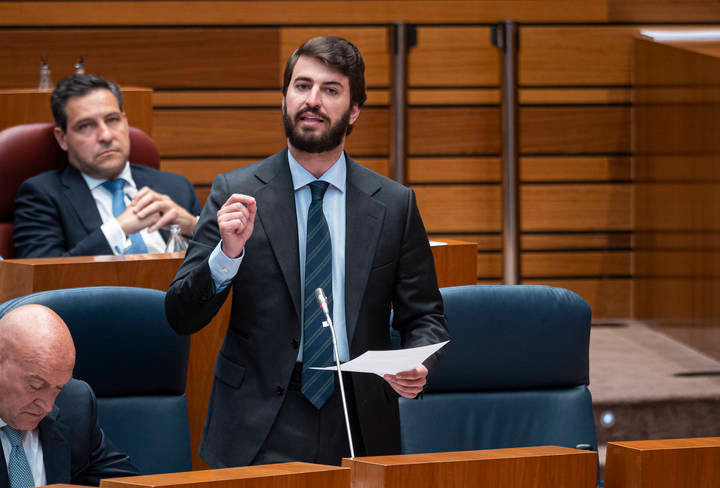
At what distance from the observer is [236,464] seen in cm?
175

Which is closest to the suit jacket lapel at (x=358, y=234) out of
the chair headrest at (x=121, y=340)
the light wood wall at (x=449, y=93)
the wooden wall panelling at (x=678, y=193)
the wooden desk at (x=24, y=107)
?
the chair headrest at (x=121, y=340)

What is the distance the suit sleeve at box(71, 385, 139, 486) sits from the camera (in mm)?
1715

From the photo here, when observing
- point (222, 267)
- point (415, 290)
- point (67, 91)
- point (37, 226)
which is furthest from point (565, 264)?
point (222, 267)

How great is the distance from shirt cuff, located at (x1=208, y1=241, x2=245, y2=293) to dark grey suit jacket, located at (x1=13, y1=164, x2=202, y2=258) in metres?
1.30

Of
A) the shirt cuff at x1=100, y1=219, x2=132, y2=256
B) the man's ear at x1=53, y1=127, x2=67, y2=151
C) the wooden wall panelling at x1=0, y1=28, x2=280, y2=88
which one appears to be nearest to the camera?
the shirt cuff at x1=100, y1=219, x2=132, y2=256

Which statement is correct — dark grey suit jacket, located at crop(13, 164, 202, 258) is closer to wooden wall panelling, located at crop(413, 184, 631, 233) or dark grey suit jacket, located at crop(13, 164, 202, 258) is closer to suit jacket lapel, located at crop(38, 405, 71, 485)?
suit jacket lapel, located at crop(38, 405, 71, 485)

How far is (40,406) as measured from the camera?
5.23 feet

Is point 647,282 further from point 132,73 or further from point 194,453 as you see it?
point 194,453

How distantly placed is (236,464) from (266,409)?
11 cm

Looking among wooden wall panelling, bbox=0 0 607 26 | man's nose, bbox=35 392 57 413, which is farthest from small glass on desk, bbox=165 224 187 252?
wooden wall panelling, bbox=0 0 607 26

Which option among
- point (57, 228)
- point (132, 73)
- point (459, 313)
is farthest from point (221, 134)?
point (459, 313)

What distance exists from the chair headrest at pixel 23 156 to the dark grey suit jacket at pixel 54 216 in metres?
0.14

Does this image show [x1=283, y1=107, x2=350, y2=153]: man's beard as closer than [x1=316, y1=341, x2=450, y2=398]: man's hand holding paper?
No

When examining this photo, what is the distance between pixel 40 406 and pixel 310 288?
0.48m
